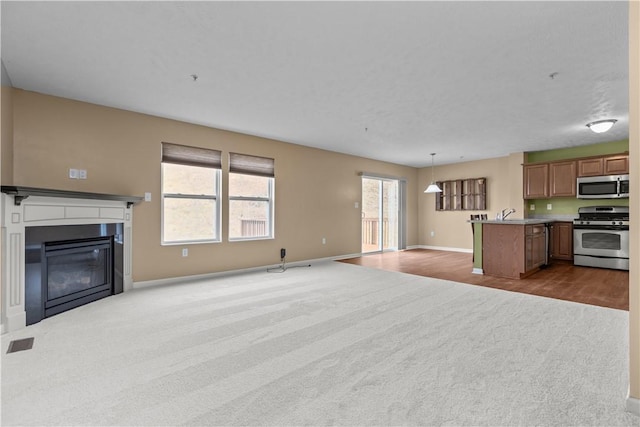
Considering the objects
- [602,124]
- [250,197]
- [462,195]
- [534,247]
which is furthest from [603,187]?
[250,197]

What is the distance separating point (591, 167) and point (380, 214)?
439 centimetres

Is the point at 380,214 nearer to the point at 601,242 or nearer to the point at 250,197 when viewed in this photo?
the point at 250,197

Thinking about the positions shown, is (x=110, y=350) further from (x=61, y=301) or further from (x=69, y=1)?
(x=69, y=1)

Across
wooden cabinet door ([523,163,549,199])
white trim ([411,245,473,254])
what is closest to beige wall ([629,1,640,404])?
wooden cabinet door ([523,163,549,199])

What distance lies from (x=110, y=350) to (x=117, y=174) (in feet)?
8.53

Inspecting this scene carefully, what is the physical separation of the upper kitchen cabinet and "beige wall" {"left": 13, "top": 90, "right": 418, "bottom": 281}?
4708mm

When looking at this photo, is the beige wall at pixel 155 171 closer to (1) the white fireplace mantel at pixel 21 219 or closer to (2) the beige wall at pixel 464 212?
(1) the white fireplace mantel at pixel 21 219

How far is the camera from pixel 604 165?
5.85 metres

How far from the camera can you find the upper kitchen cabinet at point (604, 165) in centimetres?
568

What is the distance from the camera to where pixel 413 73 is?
3164 mm

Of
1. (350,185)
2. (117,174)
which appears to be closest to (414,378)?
(117,174)

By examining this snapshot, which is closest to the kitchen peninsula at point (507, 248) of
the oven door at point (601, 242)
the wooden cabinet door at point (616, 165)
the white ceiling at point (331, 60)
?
the oven door at point (601, 242)

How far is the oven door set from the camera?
5422mm

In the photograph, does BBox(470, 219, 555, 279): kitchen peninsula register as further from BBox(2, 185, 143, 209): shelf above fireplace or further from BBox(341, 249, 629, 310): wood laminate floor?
BBox(2, 185, 143, 209): shelf above fireplace
